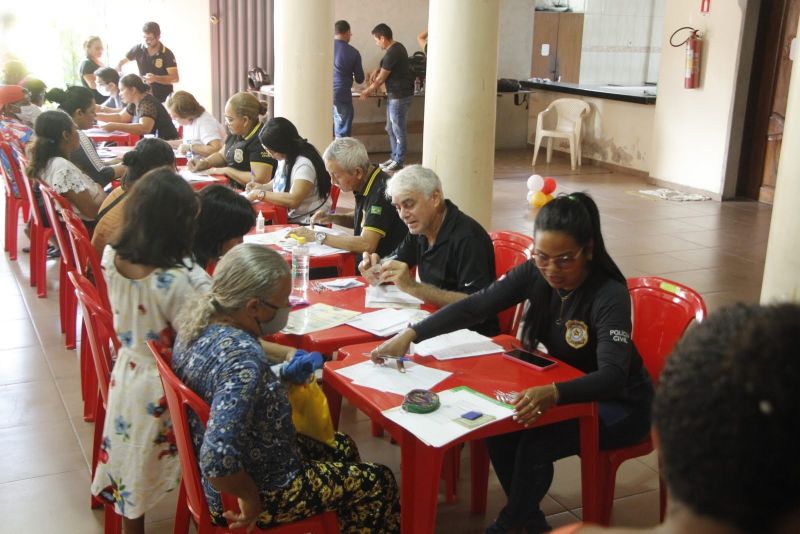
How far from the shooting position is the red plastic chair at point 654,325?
112 inches

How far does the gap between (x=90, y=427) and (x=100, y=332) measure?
4.12 ft

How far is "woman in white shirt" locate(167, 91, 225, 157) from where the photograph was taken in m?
6.57

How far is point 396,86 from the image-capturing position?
1067cm

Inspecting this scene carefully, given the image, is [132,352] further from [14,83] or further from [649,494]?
[14,83]

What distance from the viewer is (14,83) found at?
761 centimetres

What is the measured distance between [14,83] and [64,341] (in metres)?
3.69

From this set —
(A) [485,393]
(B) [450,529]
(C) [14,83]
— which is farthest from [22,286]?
(A) [485,393]

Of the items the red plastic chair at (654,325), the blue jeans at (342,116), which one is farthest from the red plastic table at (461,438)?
the blue jeans at (342,116)

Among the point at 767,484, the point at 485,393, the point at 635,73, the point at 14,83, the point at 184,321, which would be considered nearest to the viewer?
the point at 767,484

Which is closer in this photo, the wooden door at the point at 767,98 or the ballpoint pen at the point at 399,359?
the ballpoint pen at the point at 399,359

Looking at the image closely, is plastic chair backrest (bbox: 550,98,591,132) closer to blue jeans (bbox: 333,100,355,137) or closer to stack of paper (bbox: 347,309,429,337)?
blue jeans (bbox: 333,100,355,137)

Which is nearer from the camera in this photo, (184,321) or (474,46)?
(184,321)

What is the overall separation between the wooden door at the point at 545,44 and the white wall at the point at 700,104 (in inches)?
129

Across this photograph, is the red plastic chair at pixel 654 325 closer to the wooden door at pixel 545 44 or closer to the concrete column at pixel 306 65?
the concrete column at pixel 306 65
